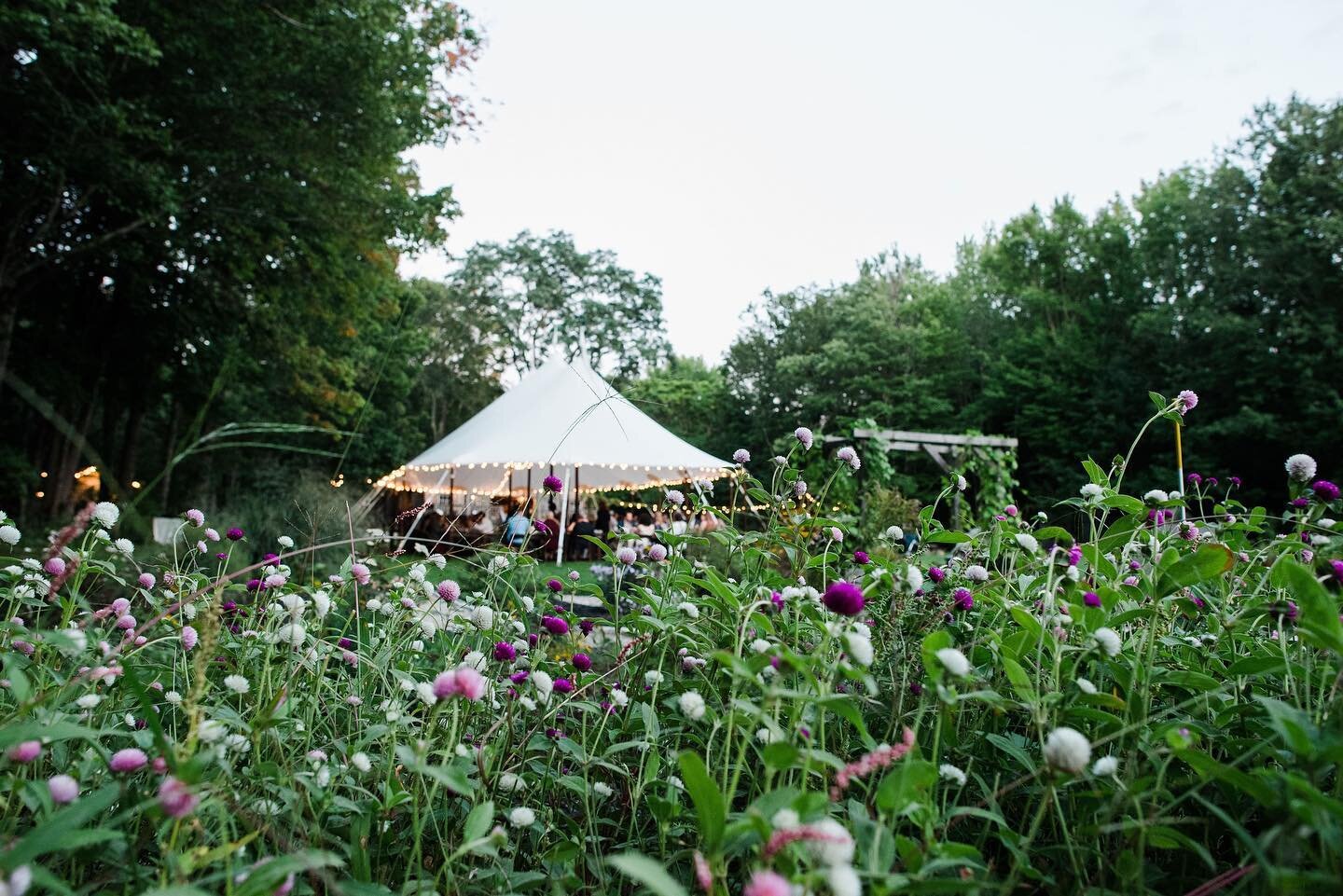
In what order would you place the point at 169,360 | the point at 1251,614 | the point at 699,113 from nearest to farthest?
the point at 1251,614 < the point at 169,360 < the point at 699,113

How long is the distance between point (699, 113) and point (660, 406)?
39.9 ft

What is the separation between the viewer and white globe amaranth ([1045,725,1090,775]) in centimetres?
59

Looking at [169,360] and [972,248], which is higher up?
[972,248]

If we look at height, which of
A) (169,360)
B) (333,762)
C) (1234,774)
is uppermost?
(169,360)

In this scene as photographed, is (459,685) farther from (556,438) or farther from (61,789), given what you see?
(556,438)

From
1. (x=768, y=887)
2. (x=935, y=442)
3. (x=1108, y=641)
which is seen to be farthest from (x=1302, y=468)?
(x=935, y=442)

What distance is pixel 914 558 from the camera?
1.59 metres

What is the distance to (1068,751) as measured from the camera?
595mm

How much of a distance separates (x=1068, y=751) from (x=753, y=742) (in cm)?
51

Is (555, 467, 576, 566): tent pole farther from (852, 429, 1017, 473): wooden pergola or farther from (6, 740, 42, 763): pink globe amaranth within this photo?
(6, 740, 42, 763): pink globe amaranth

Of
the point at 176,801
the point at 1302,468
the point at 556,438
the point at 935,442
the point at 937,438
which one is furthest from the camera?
the point at 935,442

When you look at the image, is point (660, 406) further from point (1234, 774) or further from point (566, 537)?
point (1234, 774)

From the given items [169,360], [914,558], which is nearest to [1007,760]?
[914,558]

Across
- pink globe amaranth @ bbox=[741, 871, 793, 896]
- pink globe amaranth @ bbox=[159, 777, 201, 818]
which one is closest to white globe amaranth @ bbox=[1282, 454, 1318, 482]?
pink globe amaranth @ bbox=[741, 871, 793, 896]
